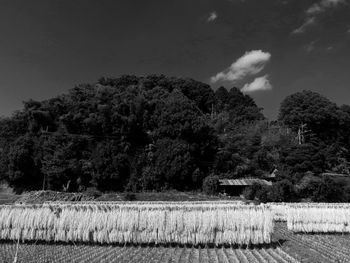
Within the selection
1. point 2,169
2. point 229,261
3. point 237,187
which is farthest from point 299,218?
point 2,169

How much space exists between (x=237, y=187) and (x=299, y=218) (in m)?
26.1

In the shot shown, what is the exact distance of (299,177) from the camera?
1684 inches

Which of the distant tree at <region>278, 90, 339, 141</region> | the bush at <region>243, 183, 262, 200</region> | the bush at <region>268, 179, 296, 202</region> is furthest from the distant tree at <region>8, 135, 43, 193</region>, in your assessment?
the distant tree at <region>278, 90, 339, 141</region>

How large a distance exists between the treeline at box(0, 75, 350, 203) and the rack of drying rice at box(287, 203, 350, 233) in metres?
20.1

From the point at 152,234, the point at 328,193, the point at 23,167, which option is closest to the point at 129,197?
the point at 23,167

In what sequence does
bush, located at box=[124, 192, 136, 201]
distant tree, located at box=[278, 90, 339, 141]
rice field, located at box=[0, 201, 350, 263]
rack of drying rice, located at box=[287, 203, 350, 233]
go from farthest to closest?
1. distant tree, located at box=[278, 90, 339, 141]
2. bush, located at box=[124, 192, 136, 201]
3. rack of drying rice, located at box=[287, 203, 350, 233]
4. rice field, located at box=[0, 201, 350, 263]

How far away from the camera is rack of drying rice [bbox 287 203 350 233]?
17.5m

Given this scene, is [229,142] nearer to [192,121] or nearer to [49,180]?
[192,121]

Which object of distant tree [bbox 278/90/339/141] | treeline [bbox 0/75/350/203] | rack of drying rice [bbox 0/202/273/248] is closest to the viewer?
rack of drying rice [bbox 0/202/273/248]

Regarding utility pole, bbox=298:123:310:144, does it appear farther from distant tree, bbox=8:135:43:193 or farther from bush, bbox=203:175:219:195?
distant tree, bbox=8:135:43:193

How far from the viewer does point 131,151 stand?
47969 millimetres

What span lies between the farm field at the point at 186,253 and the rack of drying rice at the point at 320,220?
1.92 m

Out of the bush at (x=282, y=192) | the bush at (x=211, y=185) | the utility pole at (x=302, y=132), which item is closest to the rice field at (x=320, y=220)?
the bush at (x=282, y=192)

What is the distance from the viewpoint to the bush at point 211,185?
4156cm
